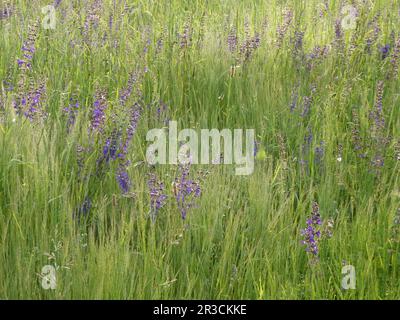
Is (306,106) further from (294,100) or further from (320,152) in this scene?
(320,152)

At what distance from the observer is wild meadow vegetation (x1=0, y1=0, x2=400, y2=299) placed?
7.99 feet

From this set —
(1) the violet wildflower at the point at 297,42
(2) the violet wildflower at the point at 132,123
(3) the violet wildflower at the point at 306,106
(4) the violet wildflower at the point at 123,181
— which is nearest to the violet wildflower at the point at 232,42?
(1) the violet wildflower at the point at 297,42

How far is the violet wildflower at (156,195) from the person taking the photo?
8.66ft

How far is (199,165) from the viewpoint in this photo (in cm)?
301

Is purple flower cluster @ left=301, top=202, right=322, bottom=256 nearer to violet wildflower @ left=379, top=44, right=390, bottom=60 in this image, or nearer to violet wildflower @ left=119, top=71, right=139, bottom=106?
violet wildflower @ left=119, top=71, right=139, bottom=106

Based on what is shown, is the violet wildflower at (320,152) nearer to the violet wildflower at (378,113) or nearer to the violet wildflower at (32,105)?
the violet wildflower at (378,113)

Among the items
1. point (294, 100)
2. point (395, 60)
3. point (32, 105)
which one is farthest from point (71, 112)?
point (395, 60)

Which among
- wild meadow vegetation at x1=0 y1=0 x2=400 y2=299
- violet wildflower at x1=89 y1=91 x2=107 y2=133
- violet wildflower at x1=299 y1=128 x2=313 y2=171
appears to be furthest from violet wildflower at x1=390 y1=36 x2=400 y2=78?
violet wildflower at x1=89 y1=91 x2=107 y2=133

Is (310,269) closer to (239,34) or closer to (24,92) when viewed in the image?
(24,92)

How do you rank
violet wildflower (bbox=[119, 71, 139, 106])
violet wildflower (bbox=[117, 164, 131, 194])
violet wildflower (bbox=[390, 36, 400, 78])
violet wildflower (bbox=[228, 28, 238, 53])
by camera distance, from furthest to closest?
1. violet wildflower (bbox=[228, 28, 238, 53])
2. violet wildflower (bbox=[390, 36, 400, 78])
3. violet wildflower (bbox=[119, 71, 139, 106])
4. violet wildflower (bbox=[117, 164, 131, 194])

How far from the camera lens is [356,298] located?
7.75 feet

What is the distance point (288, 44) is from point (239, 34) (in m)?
0.40

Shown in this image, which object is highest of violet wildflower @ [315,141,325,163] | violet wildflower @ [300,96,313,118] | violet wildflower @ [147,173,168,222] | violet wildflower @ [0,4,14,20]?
violet wildflower @ [0,4,14,20]
